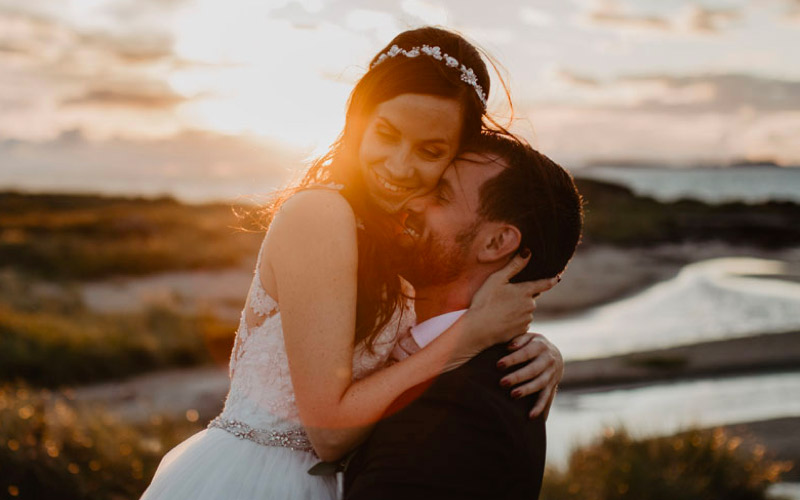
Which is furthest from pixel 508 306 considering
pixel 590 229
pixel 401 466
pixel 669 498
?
pixel 590 229

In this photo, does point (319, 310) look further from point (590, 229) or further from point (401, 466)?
point (590, 229)

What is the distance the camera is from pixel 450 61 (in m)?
2.80

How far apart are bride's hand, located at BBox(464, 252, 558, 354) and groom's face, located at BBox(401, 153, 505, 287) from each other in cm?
14

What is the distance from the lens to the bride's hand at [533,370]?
235cm

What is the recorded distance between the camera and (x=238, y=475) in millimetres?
2451

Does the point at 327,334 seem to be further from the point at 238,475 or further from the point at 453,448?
the point at 238,475

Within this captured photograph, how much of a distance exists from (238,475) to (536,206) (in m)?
Answer: 1.41

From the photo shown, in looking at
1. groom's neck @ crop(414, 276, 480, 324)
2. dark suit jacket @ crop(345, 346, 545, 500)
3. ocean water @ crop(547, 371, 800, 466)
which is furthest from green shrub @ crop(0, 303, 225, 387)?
dark suit jacket @ crop(345, 346, 545, 500)

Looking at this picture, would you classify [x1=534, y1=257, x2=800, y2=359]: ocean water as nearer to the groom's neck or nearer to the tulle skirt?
the groom's neck

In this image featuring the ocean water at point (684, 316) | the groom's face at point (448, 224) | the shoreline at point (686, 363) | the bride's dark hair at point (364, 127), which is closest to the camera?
the bride's dark hair at point (364, 127)

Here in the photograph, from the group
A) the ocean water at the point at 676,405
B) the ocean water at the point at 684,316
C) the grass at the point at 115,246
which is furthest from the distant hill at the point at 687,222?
the ocean water at the point at 676,405

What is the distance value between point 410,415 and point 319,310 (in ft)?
1.41

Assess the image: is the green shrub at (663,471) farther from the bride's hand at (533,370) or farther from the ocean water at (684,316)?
the ocean water at (684,316)

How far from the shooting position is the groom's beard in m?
2.67
